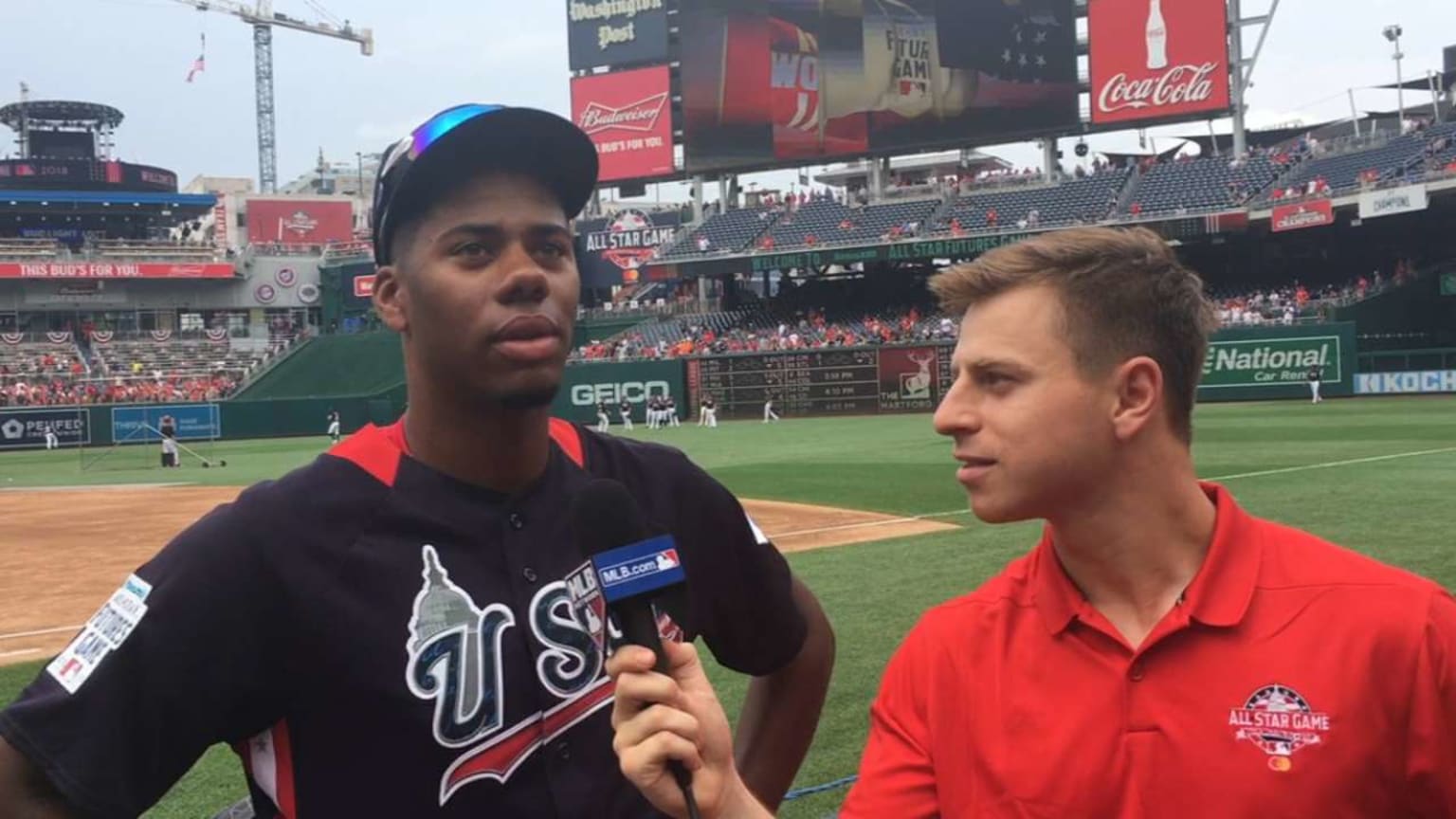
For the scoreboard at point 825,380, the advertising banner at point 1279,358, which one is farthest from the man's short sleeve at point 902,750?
the scoreboard at point 825,380

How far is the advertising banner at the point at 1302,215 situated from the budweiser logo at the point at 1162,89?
7.52 m

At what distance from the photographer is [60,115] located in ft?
237

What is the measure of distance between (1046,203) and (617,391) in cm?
1888

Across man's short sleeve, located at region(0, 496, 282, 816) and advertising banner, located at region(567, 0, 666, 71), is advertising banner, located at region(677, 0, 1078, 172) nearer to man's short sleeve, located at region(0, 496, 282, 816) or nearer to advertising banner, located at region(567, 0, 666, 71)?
advertising banner, located at region(567, 0, 666, 71)

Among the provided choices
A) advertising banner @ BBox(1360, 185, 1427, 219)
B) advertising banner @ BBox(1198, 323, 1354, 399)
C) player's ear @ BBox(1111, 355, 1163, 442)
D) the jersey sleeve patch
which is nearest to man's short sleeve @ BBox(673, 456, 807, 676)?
player's ear @ BBox(1111, 355, 1163, 442)

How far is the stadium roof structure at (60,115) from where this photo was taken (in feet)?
235

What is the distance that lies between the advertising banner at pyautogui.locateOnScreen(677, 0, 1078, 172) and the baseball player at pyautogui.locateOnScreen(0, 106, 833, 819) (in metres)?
48.4

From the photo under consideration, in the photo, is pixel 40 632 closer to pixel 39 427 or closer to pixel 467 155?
pixel 467 155

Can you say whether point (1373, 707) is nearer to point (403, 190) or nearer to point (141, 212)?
point (403, 190)

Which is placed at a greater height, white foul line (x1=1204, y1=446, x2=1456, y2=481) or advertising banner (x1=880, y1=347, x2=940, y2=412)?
advertising banner (x1=880, y1=347, x2=940, y2=412)

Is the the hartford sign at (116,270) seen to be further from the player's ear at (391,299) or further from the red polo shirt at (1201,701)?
the red polo shirt at (1201,701)

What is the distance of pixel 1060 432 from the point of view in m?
2.20

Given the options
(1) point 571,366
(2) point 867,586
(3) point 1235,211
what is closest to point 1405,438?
(2) point 867,586

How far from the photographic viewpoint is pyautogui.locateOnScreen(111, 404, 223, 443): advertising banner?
45.8 m
